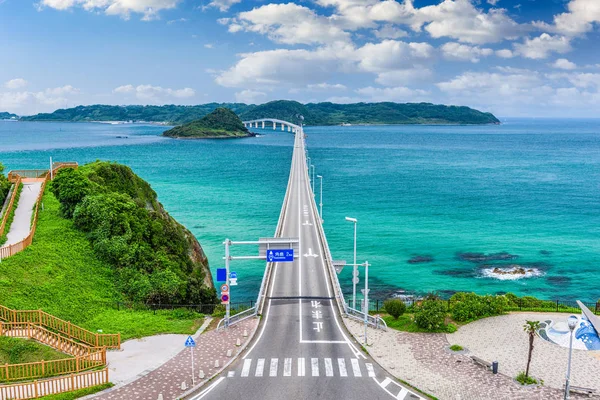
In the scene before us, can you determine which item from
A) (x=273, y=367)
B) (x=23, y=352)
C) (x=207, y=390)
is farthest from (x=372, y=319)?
(x=23, y=352)

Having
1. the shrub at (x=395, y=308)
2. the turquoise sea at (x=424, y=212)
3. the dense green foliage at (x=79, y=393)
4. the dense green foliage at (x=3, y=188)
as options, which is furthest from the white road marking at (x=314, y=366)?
the dense green foliage at (x=3, y=188)

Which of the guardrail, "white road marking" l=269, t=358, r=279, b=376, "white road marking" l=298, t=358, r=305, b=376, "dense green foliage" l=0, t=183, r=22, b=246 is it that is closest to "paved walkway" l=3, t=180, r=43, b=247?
"dense green foliage" l=0, t=183, r=22, b=246

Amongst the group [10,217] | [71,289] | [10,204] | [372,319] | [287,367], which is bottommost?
[287,367]

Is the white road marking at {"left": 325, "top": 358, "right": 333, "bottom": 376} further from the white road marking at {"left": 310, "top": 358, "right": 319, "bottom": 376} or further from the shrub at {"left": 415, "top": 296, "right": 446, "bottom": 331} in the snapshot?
the shrub at {"left": 415, "top": 296, "right": 446, "bottom": 331}

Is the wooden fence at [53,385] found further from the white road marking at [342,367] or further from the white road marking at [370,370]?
the white road marking at [370,370]

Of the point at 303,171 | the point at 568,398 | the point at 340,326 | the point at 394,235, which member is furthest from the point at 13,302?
the point at 303,171

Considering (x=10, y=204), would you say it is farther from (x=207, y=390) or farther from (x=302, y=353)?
(x=302, y=353)
